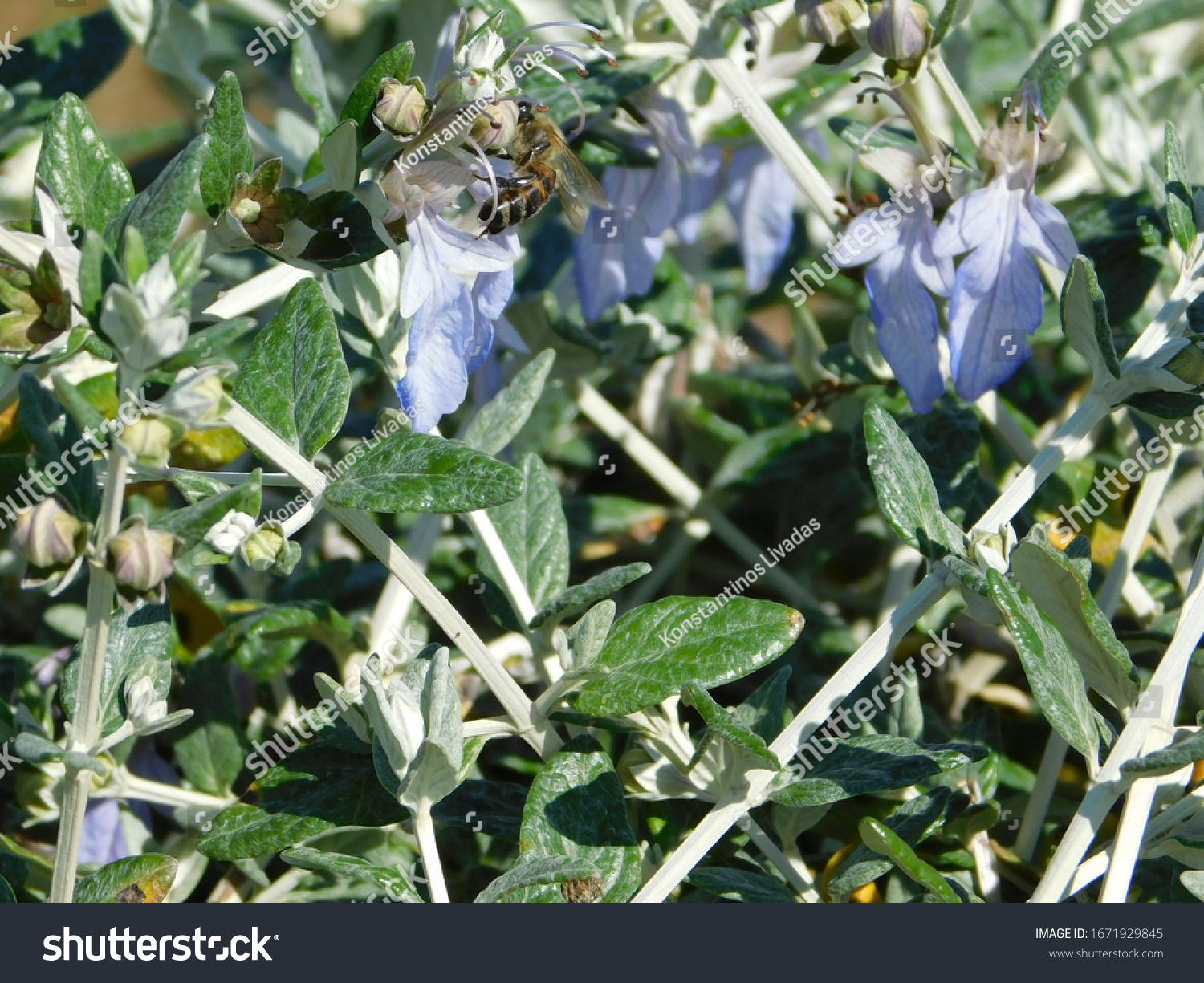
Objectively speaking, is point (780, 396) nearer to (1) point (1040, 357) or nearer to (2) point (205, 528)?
(1) point (1040, 357)

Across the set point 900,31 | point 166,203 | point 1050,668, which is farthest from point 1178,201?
point 166,203

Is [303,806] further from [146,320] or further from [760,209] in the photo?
[760,209]

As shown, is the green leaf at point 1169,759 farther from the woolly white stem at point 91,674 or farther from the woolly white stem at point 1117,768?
the woolly white stem at point 91,674

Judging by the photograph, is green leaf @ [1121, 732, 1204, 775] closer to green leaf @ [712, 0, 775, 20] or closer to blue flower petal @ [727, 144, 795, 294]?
green leaf @ [712, 0, 775, 20]

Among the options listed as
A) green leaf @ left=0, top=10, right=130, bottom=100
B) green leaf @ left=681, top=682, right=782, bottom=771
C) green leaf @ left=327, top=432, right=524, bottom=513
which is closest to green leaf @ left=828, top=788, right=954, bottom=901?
green leaf @ left=681, top=682, right=782, bottom=771

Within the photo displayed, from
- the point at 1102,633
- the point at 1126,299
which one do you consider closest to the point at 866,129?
the point at 1126,299

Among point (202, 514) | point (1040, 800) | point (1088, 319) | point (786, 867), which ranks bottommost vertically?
point (1040, 800)
